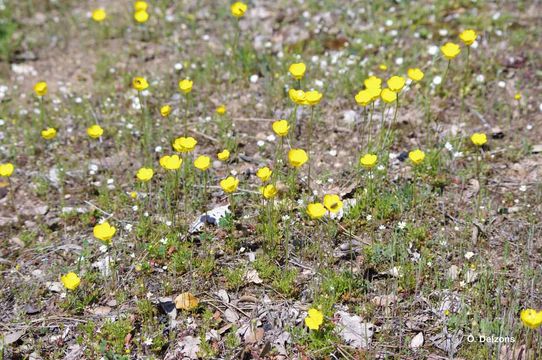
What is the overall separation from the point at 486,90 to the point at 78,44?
16.8 feet

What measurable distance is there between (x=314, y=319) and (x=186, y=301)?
1009mm

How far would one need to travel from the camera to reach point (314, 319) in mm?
4156

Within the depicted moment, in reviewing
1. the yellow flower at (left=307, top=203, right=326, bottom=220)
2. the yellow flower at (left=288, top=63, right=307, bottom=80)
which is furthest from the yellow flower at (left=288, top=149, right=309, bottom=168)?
the yellow flower at (left=288, top=63, right=307, bottom=80)

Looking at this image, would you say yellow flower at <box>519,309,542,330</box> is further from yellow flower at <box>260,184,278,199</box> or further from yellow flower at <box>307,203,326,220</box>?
yellow flower at <box>260,184,278,199</box>

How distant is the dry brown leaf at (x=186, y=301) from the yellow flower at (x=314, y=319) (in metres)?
0.89

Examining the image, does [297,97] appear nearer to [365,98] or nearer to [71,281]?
[365,98]

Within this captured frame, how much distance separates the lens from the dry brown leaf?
178 inches

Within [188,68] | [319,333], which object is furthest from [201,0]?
[319,333]

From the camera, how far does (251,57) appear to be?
705 cm

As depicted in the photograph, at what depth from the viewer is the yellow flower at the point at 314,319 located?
4.12 meters

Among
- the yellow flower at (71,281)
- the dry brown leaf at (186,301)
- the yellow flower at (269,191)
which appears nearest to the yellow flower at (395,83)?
the yellow flower at (269,191)

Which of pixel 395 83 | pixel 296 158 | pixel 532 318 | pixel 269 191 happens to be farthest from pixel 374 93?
pixel 532 318

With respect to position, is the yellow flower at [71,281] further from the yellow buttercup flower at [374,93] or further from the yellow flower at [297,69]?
the yellow buttercup flower at [374,93]

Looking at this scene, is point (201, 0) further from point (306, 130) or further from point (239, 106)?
point (306, 130)
